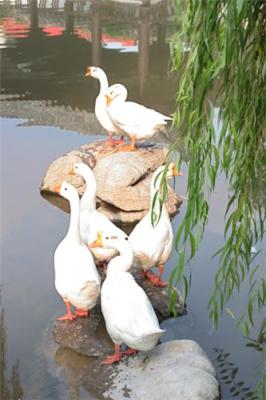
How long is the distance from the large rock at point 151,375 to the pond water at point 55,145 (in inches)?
1.3

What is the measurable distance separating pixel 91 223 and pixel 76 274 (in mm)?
907

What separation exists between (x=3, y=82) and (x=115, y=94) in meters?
4.81

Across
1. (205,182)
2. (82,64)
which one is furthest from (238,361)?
(82,64)

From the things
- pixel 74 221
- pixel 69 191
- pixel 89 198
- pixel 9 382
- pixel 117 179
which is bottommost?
pixel 9 382

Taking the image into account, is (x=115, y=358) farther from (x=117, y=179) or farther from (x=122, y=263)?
(x=117, y=179)

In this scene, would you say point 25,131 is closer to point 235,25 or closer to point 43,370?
point 43,370

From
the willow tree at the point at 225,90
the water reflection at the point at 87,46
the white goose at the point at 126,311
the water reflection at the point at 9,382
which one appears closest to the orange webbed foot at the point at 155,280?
the white goose at the point at 126,311

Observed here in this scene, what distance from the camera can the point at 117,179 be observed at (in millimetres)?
6758

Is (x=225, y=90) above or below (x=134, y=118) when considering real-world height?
above

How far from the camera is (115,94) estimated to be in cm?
709

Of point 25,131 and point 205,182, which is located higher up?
point 205,182

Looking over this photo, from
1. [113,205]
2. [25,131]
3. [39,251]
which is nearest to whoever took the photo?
[39,251]

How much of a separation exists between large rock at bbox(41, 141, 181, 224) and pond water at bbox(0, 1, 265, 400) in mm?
273

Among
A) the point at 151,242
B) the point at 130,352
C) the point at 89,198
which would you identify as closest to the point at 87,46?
the point at 89,198
